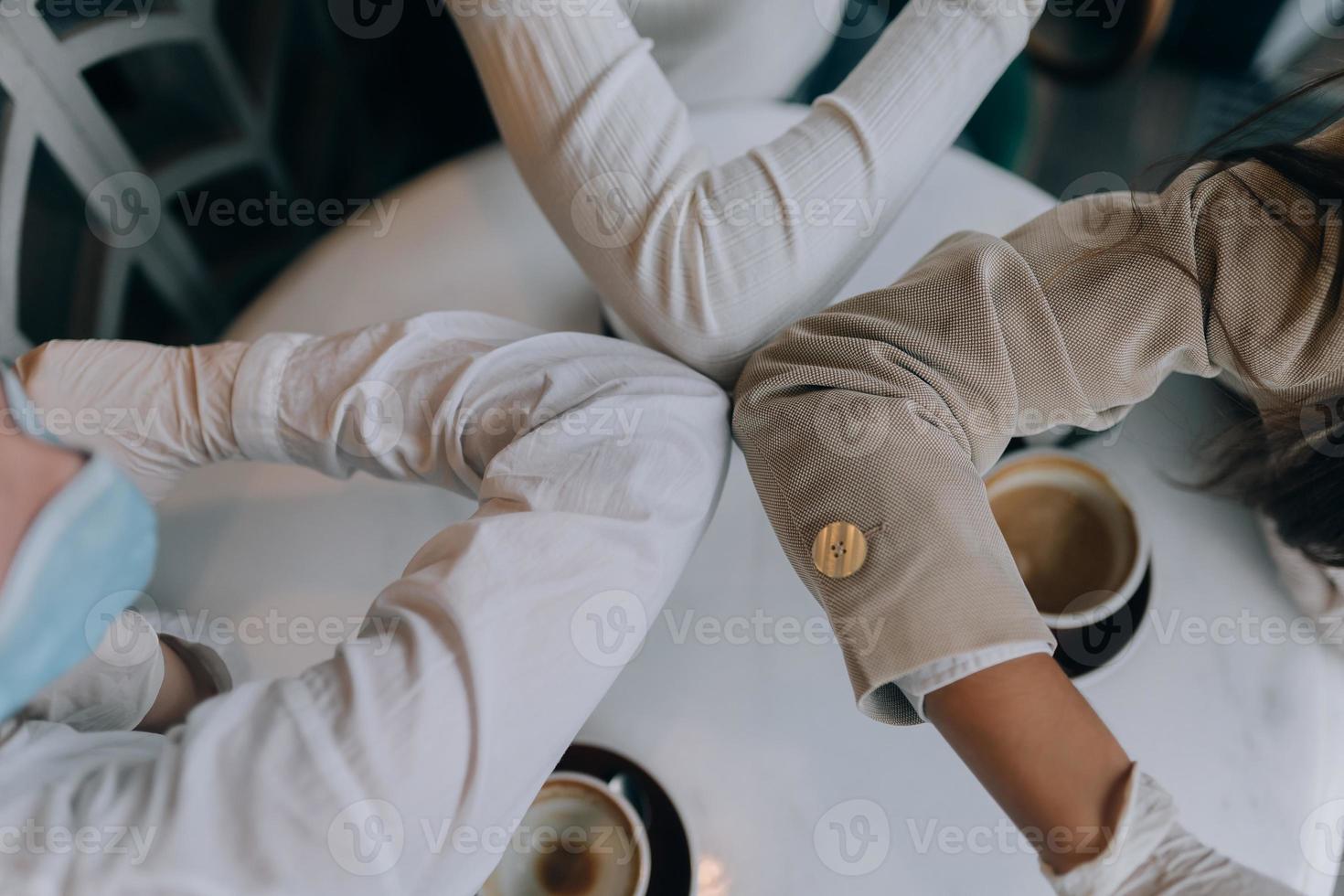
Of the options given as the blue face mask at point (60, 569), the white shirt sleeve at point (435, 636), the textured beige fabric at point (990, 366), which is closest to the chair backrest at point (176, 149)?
the white shirt sleeve at point (435, 636)

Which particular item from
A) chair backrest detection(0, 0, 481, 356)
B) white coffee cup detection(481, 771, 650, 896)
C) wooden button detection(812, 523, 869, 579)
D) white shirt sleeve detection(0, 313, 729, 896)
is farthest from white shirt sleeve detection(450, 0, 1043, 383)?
chair backrest detection(0, 0, 481, 356)

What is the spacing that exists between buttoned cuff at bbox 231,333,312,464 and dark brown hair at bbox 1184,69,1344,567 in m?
0.50

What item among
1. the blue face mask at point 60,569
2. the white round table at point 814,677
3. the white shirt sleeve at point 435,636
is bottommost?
the white round table at point 814,677

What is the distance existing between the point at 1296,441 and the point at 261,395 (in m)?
0.58

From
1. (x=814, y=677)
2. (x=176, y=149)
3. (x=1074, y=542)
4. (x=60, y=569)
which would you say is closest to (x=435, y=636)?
(x=60, y=569)

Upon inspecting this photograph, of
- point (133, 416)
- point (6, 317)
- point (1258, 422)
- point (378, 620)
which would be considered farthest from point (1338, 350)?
point (6, 317)

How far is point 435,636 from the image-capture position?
1.20ft

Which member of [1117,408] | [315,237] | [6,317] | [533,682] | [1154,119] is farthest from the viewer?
[1154,119]

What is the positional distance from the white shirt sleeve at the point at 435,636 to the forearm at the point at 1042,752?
0.51 feet

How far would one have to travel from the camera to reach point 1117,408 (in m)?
0.49

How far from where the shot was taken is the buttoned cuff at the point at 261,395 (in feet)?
1.64

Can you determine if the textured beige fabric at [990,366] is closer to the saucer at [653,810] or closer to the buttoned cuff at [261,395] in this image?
the saucer at [653,810]

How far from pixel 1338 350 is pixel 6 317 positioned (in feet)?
2.93

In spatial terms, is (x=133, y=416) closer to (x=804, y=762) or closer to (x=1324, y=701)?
(x=804, y=762)
